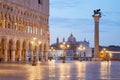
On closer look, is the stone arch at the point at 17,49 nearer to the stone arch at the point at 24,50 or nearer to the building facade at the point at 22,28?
the building facade at the point at 22,28

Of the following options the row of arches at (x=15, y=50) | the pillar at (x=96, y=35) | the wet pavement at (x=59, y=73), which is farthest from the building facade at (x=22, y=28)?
the wet pavement at (x=59, y=73)

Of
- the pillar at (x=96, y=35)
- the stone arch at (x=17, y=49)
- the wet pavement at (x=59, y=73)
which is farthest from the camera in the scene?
the pillar at (x=96, y=35)

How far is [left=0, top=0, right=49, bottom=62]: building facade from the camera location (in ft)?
213

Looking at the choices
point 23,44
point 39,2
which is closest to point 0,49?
point 23,44

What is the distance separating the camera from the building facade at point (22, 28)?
6481 centimetres

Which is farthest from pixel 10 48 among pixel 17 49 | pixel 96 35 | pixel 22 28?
pixel 96 35

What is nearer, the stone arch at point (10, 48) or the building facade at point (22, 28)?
the building facade at point (22, 28)

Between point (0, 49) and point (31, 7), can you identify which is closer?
point (0, 49)

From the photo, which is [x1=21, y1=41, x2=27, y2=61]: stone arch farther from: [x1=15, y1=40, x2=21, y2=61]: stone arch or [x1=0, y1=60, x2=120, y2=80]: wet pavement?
[x1=0, y1=60, x2=120, y2=80]: wet pavement

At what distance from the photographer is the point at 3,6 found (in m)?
64.4

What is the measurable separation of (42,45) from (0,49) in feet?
63.0

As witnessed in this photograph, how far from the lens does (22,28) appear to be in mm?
73125

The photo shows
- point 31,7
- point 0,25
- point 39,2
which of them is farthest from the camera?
point 39,2

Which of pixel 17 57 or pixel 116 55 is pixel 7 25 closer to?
pixel 17 57
